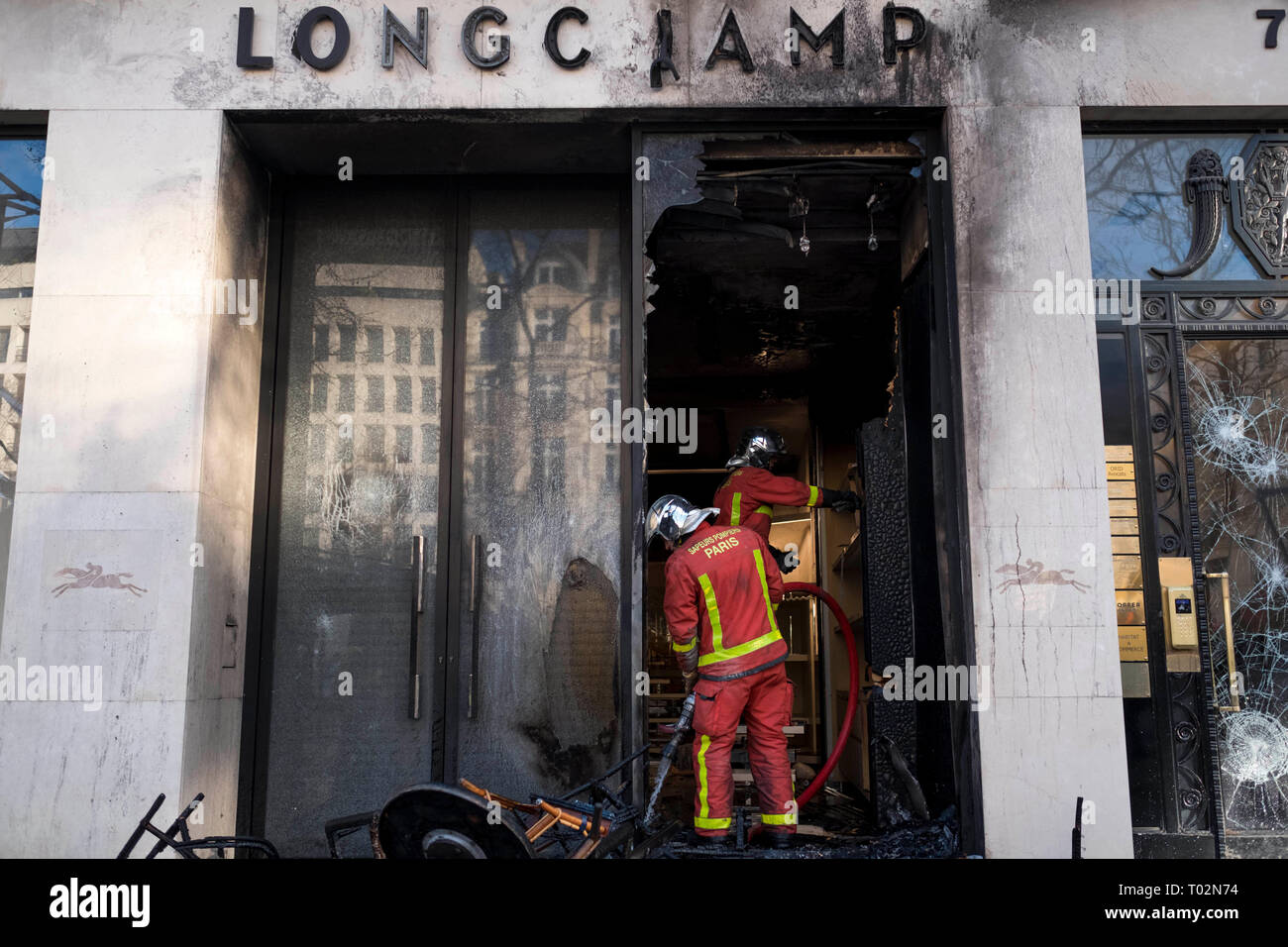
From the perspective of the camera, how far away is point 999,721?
5.54 meters

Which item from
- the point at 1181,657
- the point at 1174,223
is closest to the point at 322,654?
the point at 1181,657

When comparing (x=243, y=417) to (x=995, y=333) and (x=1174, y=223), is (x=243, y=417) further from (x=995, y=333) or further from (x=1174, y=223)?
(x=1174, y=223)

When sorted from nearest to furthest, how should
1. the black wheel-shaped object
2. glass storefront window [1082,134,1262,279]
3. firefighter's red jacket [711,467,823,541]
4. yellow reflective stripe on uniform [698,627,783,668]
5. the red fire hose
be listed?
the black wheel-shaped object → yellow reflective stripe on uniform [698,627,783,668] → glass storefront window [1082,134,1262,279] → the red fire hose → firefighter's red jacket [711,467,823,541]

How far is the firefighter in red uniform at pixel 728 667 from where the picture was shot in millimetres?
5930

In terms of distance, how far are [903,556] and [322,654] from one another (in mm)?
3658

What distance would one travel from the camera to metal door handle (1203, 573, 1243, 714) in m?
5.80

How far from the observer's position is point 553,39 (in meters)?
6.12

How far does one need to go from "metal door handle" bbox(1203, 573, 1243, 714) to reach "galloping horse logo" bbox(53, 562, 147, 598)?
5.44m

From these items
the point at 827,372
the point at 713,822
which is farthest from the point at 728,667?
the point at 827,372

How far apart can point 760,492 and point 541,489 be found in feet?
4.59

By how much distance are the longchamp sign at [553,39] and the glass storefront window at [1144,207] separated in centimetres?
126

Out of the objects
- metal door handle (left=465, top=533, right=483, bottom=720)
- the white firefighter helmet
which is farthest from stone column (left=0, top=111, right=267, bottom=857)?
the white firefighter helmet

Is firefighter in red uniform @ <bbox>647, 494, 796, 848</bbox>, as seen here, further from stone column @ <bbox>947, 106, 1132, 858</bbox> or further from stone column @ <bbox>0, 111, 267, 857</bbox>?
stone column @ <bbox>0, 111, 267, 857</bbox>

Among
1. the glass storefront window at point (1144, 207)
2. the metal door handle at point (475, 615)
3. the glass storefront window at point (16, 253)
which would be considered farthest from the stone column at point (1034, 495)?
the glass storefront window at point (16, 253)
